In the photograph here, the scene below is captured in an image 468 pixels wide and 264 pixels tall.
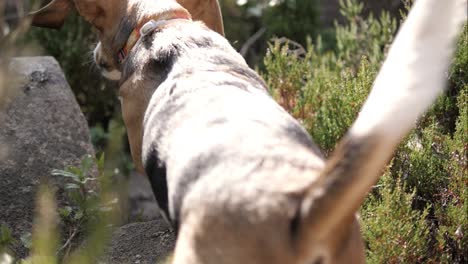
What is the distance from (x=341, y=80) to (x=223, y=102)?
205cm

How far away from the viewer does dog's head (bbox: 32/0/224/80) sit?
13.5 feet

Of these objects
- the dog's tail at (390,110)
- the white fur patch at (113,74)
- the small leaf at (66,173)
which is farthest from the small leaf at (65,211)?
the dog's tail at (390,110)

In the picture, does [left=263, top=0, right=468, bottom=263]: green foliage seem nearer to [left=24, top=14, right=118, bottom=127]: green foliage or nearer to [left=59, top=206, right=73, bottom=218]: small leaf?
[left=59, top=206, right=73, bottom=218]: small leaf

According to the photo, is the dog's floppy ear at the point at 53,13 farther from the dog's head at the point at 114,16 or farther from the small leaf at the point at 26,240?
the small leaf at the point at 26,240

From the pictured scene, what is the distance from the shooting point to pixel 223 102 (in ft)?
9.53

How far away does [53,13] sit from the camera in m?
4.61

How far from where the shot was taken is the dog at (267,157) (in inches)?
85.0

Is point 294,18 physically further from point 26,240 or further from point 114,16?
point 26,240

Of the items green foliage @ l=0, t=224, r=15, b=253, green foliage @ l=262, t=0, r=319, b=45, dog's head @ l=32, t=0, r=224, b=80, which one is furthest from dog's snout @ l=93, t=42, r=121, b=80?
green foliage @ l=262, t=0, r=319, b=45

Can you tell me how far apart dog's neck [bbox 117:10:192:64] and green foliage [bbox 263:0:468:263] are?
110 cm

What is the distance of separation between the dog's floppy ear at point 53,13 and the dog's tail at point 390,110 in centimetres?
283

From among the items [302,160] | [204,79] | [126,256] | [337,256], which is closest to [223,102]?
[204,79]

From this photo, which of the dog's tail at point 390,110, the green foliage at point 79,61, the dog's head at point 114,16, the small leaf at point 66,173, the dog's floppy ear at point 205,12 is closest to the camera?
the dog's tail at point 390,110

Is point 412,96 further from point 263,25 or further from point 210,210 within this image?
point 263,25
